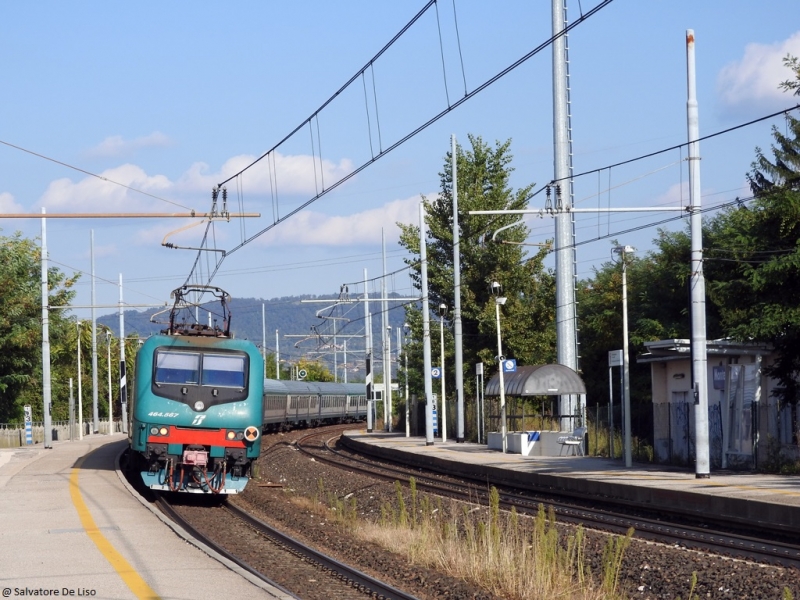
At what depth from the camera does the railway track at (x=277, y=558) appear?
11867 mm

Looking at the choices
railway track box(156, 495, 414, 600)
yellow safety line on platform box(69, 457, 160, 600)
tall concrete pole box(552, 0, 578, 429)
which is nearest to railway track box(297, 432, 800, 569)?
railway track box(156, 495, 414, 600)

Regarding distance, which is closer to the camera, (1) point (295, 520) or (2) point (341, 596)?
(2) point (341, 596)

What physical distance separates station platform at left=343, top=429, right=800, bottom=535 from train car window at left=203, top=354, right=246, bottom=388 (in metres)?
6.91

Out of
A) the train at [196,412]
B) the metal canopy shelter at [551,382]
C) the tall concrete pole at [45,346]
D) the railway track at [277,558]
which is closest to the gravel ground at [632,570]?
the railway track at [277,558]

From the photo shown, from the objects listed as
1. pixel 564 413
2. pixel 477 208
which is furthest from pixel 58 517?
pixel 477 208

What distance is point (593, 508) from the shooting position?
20.4m

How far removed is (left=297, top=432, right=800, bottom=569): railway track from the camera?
14.2 m

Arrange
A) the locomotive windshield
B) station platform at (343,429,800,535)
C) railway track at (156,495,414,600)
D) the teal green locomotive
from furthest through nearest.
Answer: the locomotive windshield → the teal green locomotive → station platform at (343,429,800,535) → railway track at (156,495,414,600)

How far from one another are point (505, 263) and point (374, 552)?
3517cm

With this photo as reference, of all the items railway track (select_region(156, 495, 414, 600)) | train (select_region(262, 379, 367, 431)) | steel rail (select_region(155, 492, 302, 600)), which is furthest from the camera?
train (select_region(262, 379, 367, 431))

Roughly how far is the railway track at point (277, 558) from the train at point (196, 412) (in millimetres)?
869

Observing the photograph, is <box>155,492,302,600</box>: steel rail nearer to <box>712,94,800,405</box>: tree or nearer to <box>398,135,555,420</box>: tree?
<box>712,94,800,405</box>: tree

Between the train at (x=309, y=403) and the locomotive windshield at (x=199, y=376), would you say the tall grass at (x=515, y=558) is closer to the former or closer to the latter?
the locomotive windshield at (x=199, y=376)

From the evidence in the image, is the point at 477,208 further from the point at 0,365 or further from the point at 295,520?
the point at 295,520
